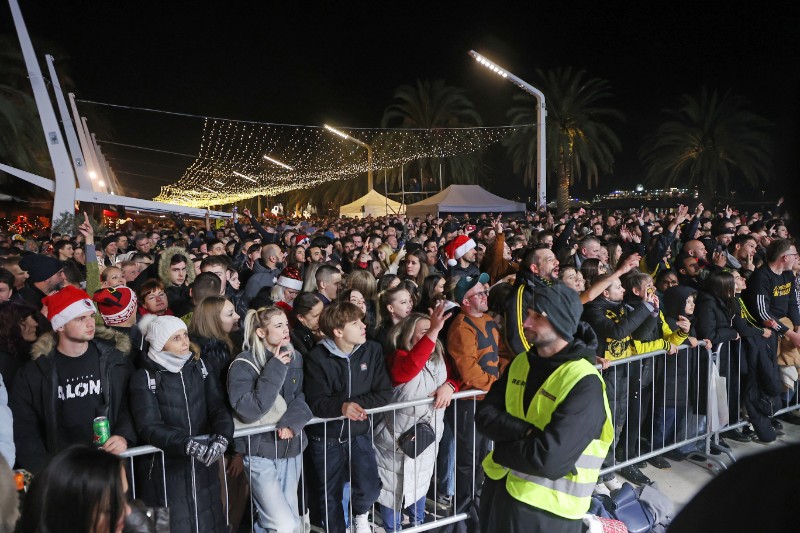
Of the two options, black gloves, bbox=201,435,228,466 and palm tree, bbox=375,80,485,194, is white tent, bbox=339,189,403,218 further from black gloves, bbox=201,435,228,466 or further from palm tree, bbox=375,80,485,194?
black gloves, bbox=201,435,228,466

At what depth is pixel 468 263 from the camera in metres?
7.93

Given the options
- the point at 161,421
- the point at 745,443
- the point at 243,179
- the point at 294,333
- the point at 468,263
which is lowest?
the point at 745,443

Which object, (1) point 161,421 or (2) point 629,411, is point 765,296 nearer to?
(2) point 629,411

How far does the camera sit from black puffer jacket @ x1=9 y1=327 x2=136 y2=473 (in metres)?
3.27

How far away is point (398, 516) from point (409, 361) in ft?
3.98

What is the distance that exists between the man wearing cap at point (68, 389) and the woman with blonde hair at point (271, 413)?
712 mm

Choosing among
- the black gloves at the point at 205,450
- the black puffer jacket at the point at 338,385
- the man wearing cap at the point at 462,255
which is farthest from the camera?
the man wearing cap at the point at 462,255

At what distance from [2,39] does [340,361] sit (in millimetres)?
27554

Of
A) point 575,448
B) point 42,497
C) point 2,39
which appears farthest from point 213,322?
point 2,39

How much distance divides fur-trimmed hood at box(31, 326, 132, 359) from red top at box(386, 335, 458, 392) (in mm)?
1906

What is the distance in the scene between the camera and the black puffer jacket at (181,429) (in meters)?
3.38

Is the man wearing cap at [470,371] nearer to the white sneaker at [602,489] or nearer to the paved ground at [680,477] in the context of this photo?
the white sneaker at [602,489]

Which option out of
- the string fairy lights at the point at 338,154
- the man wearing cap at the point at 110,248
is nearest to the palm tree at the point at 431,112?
the string fairy lights at the point at 338,154

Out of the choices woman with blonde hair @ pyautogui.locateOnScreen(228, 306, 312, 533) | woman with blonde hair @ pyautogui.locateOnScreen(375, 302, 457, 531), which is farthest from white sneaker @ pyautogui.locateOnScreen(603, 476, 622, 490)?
woman with blonde hair @ pyautogui.locateOnScreen(228, 306, 312, 533)
